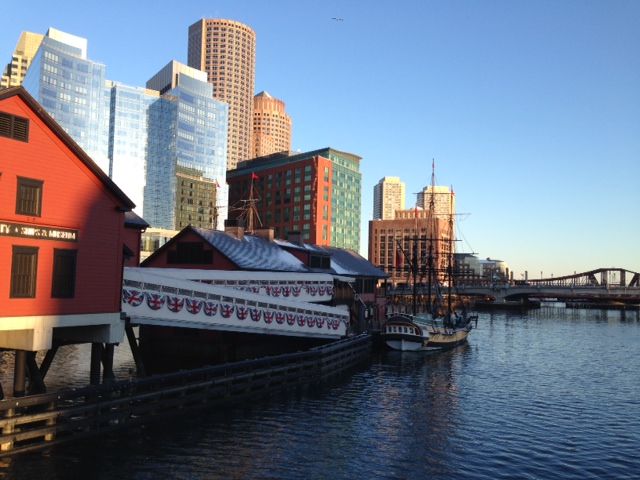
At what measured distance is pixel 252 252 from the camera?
168ft

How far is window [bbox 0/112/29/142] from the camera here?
70.2 ft

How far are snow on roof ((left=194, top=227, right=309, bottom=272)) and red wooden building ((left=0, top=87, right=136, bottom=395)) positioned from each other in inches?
860

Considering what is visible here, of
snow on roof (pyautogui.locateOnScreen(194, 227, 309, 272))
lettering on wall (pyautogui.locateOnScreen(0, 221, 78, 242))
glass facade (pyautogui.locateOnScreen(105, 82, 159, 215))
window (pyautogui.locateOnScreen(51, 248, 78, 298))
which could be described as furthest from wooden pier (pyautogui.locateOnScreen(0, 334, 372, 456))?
glass facade (pyautogui.locateOnScreen(105, 82, 159, 215))

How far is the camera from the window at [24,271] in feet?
70.0

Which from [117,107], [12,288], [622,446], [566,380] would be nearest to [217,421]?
[12,288]

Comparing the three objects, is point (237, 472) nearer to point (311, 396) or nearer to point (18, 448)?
point (18, 448)

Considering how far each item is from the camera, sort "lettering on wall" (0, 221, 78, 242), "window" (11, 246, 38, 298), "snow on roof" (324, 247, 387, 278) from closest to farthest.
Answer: "lettering on wall" (0, 221, 78, 242) < "window" (11, 246, 38, 298) < "snow on roof" (324, 247, 387, 278)

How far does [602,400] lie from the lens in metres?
37.4

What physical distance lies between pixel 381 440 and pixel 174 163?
173 meters

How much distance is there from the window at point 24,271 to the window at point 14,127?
4.24 meters

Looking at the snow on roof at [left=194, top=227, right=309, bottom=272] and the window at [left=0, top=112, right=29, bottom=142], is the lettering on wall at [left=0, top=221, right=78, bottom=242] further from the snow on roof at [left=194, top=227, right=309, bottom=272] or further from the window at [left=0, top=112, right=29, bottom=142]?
the snow on roof at [left=194, top=227, right=309, bottom=272]

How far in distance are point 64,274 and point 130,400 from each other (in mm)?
5945

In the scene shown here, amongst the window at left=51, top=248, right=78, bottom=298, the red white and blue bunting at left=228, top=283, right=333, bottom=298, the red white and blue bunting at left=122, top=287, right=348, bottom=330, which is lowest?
the red white and blue bunting at left=122, top=287, right=348, bottom=330

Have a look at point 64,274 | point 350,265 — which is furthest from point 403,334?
point 64,274
